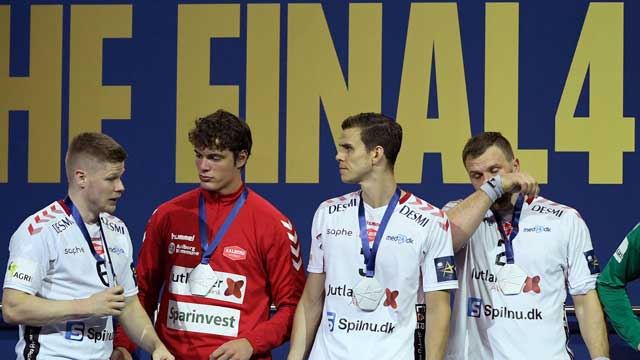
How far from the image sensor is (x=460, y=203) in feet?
12.3

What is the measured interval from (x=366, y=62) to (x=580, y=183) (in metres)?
1.26

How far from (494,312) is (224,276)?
3.53 feet

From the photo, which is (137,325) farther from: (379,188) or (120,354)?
(379,188)

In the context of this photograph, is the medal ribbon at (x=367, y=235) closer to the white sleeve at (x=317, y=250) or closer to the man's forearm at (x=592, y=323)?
the white sleeve at (x=317, y=250)

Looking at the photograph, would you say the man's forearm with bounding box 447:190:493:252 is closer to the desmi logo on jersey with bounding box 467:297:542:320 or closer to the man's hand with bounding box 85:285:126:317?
the desmi logo on jersey with bounding box 467:297:542:320

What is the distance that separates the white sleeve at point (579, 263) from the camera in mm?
3652

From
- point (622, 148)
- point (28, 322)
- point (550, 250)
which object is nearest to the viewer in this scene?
point (28, 322)

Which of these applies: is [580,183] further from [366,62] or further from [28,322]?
[28,322]

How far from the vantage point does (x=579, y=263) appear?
3676mm

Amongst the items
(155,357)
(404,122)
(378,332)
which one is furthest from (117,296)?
(404,122)

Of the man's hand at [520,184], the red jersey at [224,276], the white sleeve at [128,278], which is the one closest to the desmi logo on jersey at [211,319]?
the red jersey at [224,276]

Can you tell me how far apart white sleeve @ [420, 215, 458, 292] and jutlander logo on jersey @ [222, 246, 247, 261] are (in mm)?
720

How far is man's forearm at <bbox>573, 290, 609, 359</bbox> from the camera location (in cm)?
360

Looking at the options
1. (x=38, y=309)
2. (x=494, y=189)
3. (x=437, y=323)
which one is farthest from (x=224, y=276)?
(x=494, y=189)
